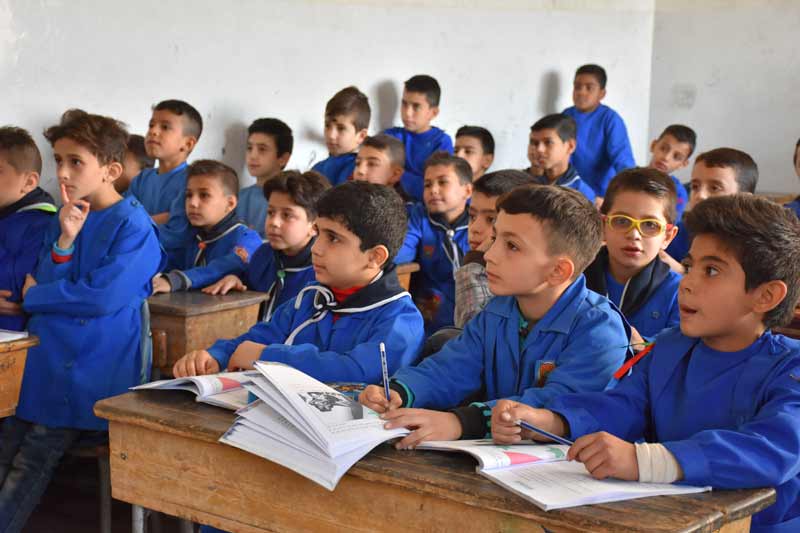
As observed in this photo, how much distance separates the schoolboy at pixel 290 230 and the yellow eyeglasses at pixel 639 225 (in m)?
0.99

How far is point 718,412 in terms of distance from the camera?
168 cm

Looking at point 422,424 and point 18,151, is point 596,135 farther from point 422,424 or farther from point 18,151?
point 422,424

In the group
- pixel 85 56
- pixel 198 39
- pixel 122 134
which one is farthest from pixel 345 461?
pixel 198 39

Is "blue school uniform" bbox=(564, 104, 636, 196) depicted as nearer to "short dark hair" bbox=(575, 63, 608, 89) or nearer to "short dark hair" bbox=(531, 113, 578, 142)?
"short dark hair" bbox=(575, 63, 608, 89)

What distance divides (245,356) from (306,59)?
3.35m

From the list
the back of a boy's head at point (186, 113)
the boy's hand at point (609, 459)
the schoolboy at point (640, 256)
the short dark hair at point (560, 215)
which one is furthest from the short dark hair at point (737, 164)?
the boy's hand at point (609, 459)

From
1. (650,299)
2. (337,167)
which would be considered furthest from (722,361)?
(337,167)

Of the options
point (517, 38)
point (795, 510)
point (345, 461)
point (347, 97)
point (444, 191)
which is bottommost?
point (795, 510)

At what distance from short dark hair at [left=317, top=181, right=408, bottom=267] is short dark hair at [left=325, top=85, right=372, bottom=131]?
2.91 meters

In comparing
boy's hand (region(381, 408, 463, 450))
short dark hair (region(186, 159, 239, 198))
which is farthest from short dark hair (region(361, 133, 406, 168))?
boy's hand (region(381, 408, 463, 450))

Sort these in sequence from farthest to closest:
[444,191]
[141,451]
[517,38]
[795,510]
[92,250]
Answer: [517,38] → [444,191] → [92,250] → [141,451] → [795,510]

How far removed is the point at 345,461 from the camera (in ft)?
5.01

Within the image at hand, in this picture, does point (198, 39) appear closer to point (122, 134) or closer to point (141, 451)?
point (122, 134)

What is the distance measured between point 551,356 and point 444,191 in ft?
7.78
